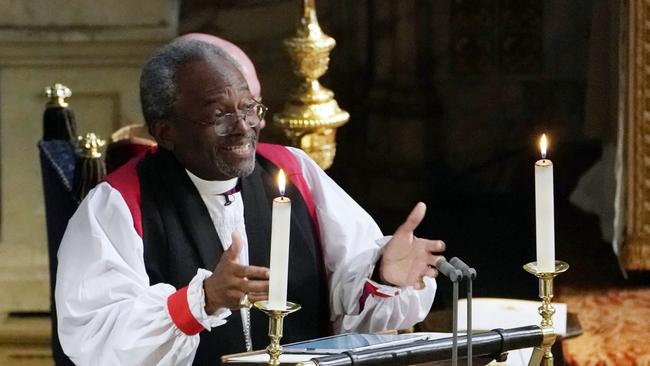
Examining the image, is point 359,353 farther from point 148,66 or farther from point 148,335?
point 148,66

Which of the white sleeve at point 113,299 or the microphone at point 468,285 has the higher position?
the microphone at point 468,285

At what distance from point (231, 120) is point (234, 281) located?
0.68m

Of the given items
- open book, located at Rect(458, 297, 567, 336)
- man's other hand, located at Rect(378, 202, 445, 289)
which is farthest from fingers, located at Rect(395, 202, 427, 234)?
open book, located at Rect(458, 297, 567, 336)

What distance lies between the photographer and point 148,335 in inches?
144

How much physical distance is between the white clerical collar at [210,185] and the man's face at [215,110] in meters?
0.11

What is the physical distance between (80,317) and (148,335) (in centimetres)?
20

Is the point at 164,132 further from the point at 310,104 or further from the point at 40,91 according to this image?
the point at 40,91

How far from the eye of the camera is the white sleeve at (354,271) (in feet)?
13.2

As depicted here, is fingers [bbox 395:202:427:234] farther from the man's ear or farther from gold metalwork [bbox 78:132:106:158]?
gold metalwork [bbox 78:132:106:158]

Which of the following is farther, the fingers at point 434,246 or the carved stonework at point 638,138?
the carved stonework at point 638,138

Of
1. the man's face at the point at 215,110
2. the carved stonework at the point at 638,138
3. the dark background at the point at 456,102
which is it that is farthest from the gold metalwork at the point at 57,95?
the dark background at the point at 456,102

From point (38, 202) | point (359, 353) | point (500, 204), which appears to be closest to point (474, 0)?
point (500, 204)

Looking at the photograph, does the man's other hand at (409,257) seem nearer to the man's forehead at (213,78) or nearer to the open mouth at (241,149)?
the open mouth at (241,149)

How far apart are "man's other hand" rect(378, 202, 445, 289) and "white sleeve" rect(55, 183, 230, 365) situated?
15.8 inches
